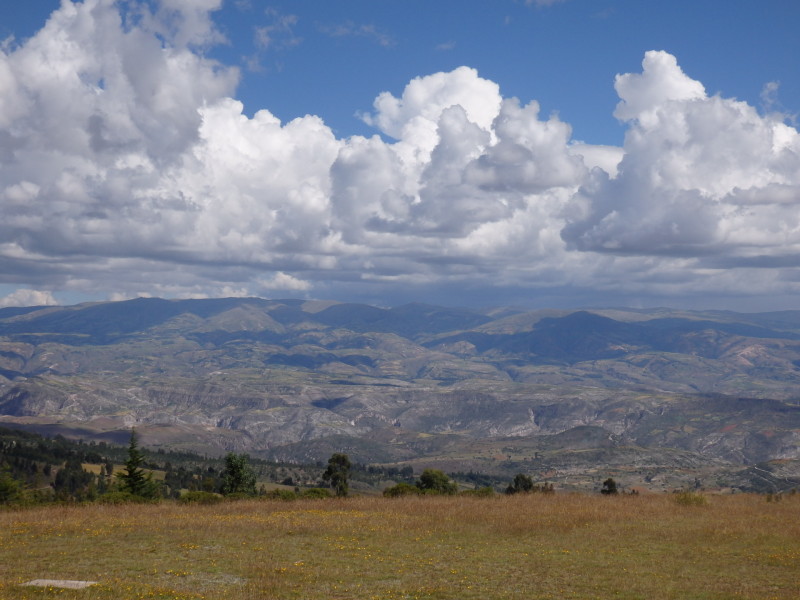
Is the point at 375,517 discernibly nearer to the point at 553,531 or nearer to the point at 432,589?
the point at 553,531

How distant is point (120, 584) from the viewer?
25.7 meters

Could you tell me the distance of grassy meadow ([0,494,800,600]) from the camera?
26562 mm

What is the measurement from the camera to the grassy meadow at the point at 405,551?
26562 millimetres

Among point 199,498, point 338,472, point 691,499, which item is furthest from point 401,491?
point 691,499

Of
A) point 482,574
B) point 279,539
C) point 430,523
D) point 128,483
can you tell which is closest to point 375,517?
point 430,523

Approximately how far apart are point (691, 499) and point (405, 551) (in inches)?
1186

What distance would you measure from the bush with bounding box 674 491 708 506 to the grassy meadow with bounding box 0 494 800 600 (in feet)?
6.06

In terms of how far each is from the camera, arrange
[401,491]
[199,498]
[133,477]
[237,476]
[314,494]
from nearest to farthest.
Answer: [199,498] < [314,494] < [401,491] < [133,477] < [237,476]

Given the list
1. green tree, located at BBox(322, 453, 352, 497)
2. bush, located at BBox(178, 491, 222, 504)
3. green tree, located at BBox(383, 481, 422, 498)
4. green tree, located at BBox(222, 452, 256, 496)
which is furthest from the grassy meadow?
green tree, located at BBox(322, 453, 352, 497)

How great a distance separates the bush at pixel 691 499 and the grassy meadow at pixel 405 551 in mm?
1846

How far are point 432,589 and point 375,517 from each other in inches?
745

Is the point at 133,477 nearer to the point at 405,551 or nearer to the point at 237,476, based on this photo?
the point at 237,476

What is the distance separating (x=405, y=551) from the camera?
34125mm

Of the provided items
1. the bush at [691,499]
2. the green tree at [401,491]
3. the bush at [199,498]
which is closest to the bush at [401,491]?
the green tree at [401,491]
